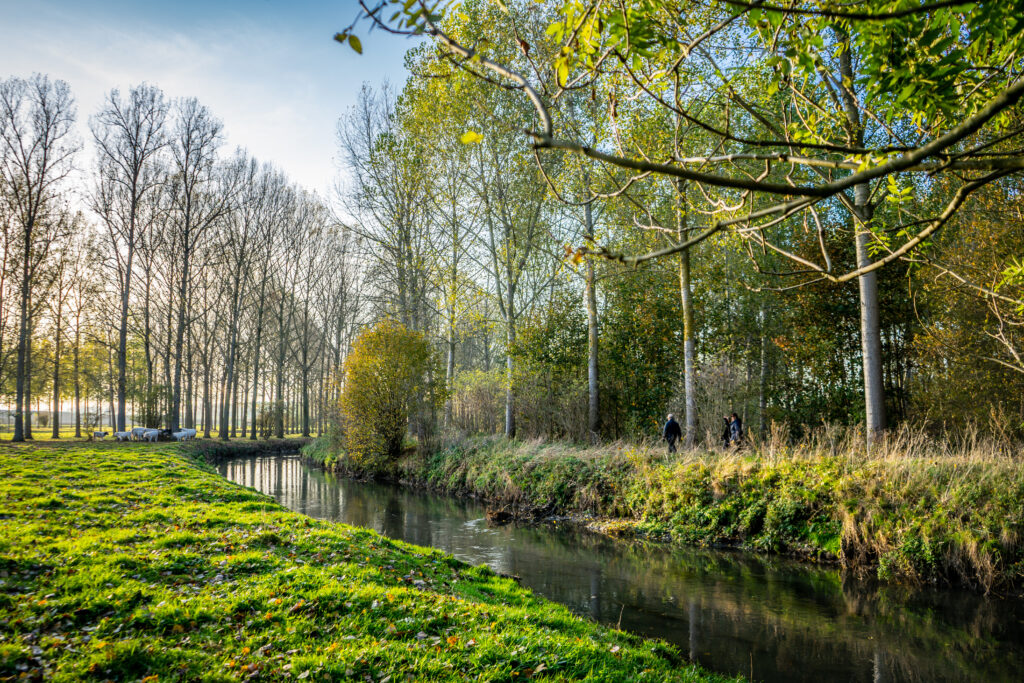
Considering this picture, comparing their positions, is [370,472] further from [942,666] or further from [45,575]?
[942,666]

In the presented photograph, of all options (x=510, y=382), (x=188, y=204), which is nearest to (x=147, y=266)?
(x=188, y=204)

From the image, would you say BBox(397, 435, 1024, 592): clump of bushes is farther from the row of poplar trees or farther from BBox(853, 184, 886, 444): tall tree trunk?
the row of poplar trees

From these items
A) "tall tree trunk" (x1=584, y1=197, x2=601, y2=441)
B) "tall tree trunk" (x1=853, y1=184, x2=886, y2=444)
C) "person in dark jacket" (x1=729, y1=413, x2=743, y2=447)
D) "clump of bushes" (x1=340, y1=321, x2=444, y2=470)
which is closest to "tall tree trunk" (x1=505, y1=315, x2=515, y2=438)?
"tall tree trunk" (x1=584, y1=197, x2=601, y2=441)

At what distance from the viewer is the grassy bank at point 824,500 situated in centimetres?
812

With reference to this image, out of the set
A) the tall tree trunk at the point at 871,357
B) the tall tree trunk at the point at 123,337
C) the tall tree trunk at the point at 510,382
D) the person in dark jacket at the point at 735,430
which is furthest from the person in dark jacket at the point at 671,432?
the tall tree trunk at the point at 123,337

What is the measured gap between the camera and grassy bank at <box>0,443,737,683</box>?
13.7 feet

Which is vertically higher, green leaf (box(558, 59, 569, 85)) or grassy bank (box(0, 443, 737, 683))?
green leaf (box(558, 59, 569, 85))

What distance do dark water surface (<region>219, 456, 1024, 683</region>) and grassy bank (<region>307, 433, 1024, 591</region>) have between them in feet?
1.80

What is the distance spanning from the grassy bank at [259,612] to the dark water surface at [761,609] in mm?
1063

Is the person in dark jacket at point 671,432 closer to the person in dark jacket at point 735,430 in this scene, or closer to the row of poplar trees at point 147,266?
the person in dark jacket at point 735,430

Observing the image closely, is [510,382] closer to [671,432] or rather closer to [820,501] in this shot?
[671,432]

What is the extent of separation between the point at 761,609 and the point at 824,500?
344 cm

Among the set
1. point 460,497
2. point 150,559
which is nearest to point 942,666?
point 150,559

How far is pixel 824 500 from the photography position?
984 cm
